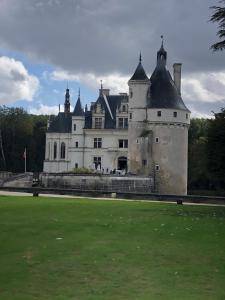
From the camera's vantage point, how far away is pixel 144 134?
56.2 m

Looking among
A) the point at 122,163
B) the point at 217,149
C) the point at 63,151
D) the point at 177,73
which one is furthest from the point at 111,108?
the point at 217,149

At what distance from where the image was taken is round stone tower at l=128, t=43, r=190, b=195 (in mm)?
56031

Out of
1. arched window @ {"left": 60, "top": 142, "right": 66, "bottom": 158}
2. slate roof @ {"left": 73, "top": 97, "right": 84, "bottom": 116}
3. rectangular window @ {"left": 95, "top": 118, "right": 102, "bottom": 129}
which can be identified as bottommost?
arched window @ {"left": 60, "top": 142, "right": 66, "bottom": 158}

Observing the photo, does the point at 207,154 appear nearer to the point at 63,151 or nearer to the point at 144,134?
the point at 144,134

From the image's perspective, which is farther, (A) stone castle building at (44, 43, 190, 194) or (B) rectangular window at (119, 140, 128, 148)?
(B) rectangular window at (119, 140, 128, 148)

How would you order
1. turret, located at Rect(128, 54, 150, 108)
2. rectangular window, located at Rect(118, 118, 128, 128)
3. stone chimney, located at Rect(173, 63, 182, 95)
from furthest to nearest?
1. rectangular window, located at Rect(118, 118, 128, 128)
2. stone chimney, located at Rect(173, 63, 182, 95)
3. turret, located at Rect(128, 54, 150, 108)

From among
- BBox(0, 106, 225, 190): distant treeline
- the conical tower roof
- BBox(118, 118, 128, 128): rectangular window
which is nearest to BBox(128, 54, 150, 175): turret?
BBox(118, 118, 128, 128): rectangular window

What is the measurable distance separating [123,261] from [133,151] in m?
46.5

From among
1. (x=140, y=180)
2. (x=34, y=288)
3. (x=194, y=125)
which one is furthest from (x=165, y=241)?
(x=194, y=125)

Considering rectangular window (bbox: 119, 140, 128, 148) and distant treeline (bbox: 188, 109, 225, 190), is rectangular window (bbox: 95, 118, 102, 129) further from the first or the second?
distant treeline (bbox: 188, 109, 225, 190)

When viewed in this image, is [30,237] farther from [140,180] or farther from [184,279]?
[140,180]

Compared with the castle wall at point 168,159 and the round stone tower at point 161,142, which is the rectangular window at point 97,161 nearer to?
the round stone tower at point 161,142

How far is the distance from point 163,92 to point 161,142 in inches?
193

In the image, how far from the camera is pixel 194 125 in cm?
7812
